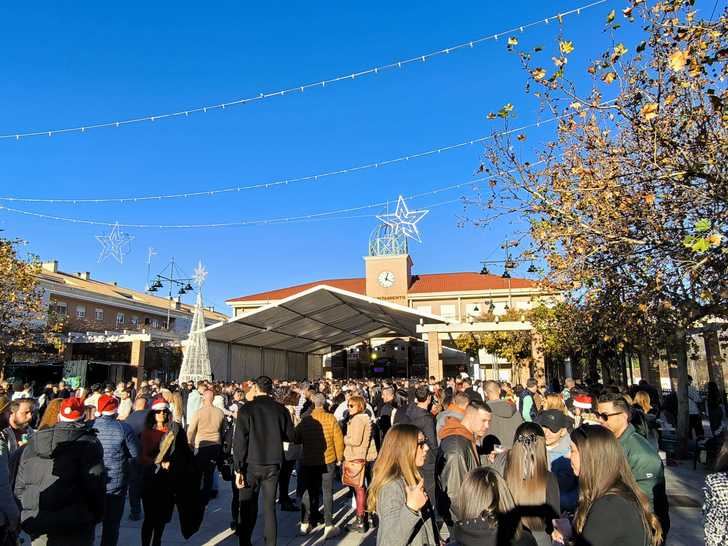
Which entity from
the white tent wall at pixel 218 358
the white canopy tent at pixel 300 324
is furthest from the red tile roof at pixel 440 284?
the white tent wall at pixel 218 358

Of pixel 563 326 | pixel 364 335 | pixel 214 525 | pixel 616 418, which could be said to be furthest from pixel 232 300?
pixel 616 418

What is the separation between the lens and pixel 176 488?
5281 mm

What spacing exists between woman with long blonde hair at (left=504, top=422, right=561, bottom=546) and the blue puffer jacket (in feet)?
12.1

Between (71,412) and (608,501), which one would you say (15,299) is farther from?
(608,501)

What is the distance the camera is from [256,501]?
552 centimetres

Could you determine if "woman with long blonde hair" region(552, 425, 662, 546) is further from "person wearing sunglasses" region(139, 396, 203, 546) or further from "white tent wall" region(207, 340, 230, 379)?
"white tent wall" region(207, 340, 230, 379)

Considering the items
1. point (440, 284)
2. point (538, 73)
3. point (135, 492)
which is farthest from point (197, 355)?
point (440, 284)

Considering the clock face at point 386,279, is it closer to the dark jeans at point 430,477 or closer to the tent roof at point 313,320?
the tent roof at point 313,320

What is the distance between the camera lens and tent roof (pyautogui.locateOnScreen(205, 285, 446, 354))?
78.6 ft

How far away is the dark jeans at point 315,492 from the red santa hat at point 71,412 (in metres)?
3.56

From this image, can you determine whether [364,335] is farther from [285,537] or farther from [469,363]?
[285,537]

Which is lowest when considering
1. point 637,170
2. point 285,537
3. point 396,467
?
point 285,537

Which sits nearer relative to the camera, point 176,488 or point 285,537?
point 176,488

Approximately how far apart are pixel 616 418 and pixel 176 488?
4.12 metres
